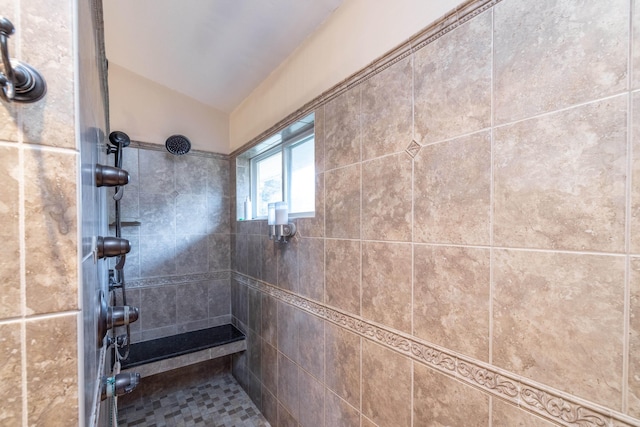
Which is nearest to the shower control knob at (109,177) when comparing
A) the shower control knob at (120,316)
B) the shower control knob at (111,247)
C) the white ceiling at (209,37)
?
the shower control knob at (111,247)

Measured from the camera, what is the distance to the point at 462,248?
2.49ft

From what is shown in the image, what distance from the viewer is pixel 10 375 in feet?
1.21

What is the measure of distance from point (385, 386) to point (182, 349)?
5.43 ft

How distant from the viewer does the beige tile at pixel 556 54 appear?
0.53 meters

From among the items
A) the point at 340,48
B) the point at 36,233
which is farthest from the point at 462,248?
the point at 340,48

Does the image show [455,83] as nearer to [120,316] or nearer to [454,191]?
[454,191]

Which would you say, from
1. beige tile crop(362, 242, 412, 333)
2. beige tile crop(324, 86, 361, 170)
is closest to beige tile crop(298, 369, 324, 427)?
beige tile crop(362, 242, 412, 333)

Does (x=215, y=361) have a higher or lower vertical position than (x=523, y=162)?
lower

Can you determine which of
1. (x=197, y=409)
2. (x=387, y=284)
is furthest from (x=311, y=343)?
(x=197, y=409)

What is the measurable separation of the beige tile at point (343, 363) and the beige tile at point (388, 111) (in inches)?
30.6

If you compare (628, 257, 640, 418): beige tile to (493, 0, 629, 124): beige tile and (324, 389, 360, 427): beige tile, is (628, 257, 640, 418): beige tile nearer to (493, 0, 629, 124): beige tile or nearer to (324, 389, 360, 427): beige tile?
(493, 0, 629, 124): beige tile

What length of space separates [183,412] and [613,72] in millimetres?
2746

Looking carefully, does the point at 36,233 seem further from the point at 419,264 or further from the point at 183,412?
the point at 183,412

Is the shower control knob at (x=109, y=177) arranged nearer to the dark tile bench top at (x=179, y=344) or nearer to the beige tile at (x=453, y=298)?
the beige tile at (x=453, y=298)
